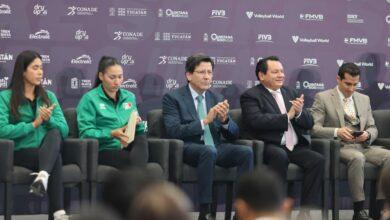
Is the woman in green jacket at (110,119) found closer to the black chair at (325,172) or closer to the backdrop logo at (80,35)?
the backdrop logo at (80,35)

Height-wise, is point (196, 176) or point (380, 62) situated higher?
point (380, 62)

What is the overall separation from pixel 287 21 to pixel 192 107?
5.56 feet

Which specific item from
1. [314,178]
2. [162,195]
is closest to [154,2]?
[314,178]

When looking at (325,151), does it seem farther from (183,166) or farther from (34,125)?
(34,125)

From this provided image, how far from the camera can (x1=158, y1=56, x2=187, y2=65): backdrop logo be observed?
7.53m

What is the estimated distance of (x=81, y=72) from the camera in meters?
7.30

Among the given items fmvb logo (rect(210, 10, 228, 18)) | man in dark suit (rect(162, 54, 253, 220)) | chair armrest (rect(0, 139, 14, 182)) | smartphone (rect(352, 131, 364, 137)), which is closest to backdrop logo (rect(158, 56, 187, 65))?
fmvb logo (rect(210, 10, 228, 18))

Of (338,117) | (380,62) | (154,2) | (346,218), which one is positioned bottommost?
(346,218)

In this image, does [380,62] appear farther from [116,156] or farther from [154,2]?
[116,156]

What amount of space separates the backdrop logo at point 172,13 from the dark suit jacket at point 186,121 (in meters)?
0.94

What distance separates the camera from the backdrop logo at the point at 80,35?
7.27 m

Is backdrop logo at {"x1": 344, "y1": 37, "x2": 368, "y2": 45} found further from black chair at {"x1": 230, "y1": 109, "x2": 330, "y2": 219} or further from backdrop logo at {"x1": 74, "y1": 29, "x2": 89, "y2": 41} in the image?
backdrop logo at {"x1": 74, "y1": 29, "x2": 89, "y2": 41}

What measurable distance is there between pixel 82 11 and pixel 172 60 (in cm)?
97

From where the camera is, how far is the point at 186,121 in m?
6.78
